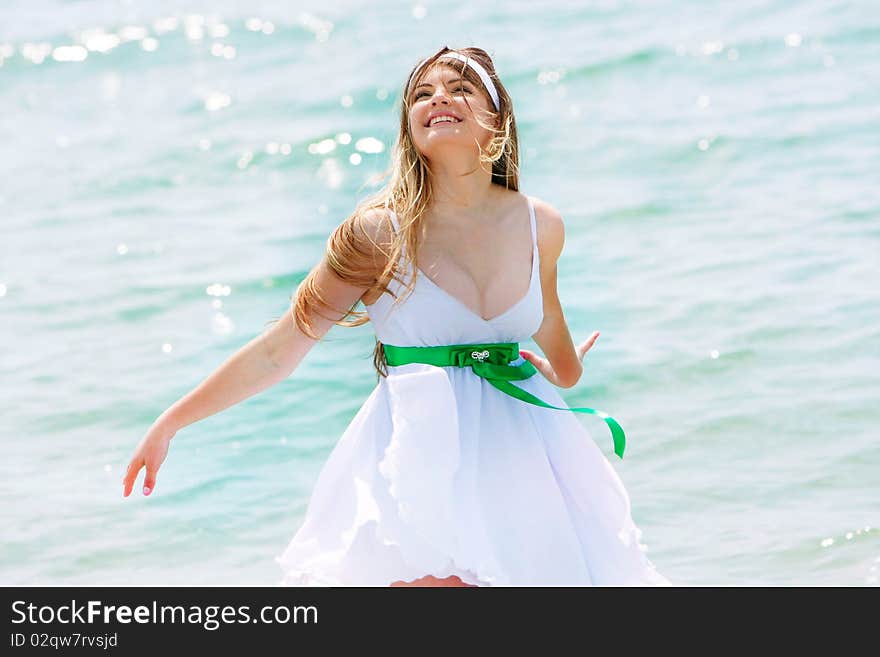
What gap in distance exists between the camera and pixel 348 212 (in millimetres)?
8523

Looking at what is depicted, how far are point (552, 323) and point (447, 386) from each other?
0.43 meters

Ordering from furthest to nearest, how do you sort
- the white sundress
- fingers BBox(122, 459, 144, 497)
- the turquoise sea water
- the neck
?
the turquoise sea water
the neck
fingers BBox(122, 459, 144, 497)
the white sundress

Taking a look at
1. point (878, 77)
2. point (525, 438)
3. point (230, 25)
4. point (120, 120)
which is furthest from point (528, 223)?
point (230, 25)

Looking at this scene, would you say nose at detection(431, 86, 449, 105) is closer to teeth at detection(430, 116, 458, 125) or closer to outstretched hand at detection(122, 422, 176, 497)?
teeth at detection(430, 116, 458, 125)

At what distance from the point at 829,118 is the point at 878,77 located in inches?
30.9

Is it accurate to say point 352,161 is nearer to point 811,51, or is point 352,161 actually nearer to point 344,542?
point 811,51

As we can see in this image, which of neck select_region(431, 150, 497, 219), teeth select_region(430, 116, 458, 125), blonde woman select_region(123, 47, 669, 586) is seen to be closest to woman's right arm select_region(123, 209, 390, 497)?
blonde woman select_region(123, 47, 669, 586)

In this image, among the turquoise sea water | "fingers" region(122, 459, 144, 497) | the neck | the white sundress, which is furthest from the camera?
the turquoise sea water

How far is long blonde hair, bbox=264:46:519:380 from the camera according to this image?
2.99 m

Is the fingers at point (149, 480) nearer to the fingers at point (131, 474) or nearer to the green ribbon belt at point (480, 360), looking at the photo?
the fingers at point (131, 474)

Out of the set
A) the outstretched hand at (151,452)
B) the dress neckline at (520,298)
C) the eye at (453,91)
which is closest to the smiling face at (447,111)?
the eye at (453,91)

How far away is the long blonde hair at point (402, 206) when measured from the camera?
2986 millimetres

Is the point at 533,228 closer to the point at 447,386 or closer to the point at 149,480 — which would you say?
the point at 447,386

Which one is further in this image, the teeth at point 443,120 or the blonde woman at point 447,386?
the teeth at point 443,120
